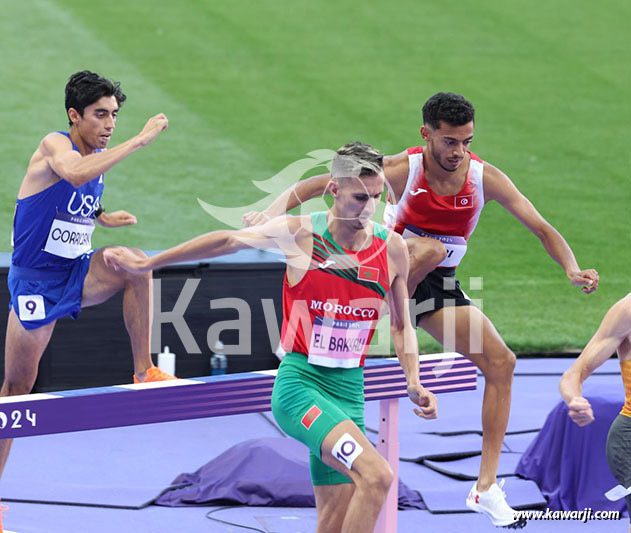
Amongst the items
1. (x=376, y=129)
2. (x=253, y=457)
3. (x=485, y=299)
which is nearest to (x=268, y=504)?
(x=253, y=457)

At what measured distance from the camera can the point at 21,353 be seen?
19.2 feet

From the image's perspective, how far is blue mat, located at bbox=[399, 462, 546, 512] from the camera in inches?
302

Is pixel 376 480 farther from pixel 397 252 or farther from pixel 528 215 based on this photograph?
pixel 528 215

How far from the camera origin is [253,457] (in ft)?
25.7

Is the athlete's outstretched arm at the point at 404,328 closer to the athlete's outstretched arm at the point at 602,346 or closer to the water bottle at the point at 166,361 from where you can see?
the athlete's outstretched arm at the point at 602,346

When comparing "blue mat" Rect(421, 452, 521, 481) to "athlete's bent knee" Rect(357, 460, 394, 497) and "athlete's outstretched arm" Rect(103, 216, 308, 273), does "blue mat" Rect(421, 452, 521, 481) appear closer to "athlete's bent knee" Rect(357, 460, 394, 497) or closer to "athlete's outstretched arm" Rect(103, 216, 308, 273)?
"athlete's bent knee" Rect(357, 460, 394, 497)

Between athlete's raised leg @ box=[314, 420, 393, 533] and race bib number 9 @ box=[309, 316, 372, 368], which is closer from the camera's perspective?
athlete's raised leg @ box=[314, 420, 393, 533]

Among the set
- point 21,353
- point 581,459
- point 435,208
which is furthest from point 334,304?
point 581,459

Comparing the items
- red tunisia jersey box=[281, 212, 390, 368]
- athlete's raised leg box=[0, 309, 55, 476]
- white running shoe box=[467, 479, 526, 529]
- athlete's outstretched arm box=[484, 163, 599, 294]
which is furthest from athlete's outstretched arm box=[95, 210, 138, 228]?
white running shoe box=[467, 479, 526, 529]

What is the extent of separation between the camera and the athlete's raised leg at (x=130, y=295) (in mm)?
5773

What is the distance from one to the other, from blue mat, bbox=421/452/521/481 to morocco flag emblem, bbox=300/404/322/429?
3.57 m

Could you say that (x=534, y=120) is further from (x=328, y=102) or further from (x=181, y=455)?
(x=181, y=455)

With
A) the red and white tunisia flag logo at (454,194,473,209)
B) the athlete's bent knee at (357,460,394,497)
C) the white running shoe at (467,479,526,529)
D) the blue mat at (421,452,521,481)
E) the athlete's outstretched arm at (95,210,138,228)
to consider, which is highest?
the red and white tunisia flag logo at (454,194,473,209)

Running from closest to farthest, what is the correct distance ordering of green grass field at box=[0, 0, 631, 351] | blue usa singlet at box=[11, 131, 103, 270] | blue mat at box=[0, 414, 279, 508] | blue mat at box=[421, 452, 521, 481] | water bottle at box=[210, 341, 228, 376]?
blue usa singlet at box=[11, 131, 103, 270], blue mat at box=[0, 414, 279, 508], blue mat at box=[421, 452, 521, 481], water bottle at box=[210, 341, 228, 376], green grass field at box=[0, 0, 631, 351]
